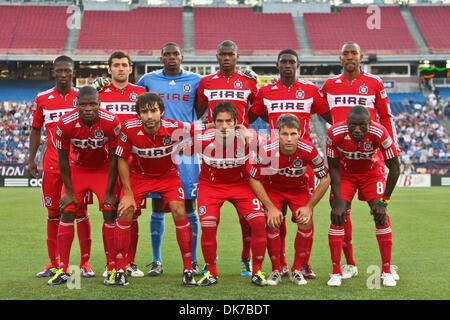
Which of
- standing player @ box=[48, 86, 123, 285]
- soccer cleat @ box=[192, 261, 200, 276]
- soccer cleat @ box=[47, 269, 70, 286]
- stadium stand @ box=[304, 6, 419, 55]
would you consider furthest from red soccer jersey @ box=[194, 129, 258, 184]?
stadium stand @ box=[304, 6, 419, 55]

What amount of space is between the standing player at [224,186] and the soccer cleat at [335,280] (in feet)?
2.29

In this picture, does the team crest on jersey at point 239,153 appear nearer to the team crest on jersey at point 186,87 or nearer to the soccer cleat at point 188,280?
the soccer cleat at point 188,280

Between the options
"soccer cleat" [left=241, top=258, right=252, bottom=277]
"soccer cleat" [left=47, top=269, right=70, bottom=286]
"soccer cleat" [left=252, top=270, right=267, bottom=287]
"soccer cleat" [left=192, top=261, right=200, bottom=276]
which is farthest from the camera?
"soccer cleat" [left=192, top=261, right=200, bottom=276]

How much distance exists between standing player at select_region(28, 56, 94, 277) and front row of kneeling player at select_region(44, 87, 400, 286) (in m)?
0.41

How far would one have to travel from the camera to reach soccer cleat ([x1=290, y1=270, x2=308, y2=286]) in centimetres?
591

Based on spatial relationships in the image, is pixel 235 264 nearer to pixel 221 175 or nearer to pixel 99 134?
pixel 221 175

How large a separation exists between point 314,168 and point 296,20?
4081 centimetres

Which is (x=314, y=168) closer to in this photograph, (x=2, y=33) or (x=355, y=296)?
(x=355, y=296)

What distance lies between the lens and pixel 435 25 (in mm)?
43281

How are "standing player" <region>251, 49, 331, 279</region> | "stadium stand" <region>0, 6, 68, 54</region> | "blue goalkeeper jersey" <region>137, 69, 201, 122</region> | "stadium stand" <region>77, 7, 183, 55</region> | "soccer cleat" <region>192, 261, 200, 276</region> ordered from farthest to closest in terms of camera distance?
"stadium stand" <region>77, 7, 183, 55</region>, "stadium stand" <region>0, 6, 68, 54</region>, "blue goalkeeper jersey" <region>137, 69, 201, 122</region>, "standing player" <region>251, 49, 331, 279</region>, "soccer cleat" <region>192, 261, 200, 276</region>

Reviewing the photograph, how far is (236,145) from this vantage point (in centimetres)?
624

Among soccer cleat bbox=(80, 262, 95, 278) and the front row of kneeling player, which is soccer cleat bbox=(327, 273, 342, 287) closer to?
the front row of kneeling player

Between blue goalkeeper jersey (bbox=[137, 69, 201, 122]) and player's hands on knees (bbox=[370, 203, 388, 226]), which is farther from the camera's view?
blue goalkeeper jersey (bbox=[137, 69, 201, 122])

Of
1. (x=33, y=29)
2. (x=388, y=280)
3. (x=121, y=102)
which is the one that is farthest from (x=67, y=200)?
(x=33, y=29)
